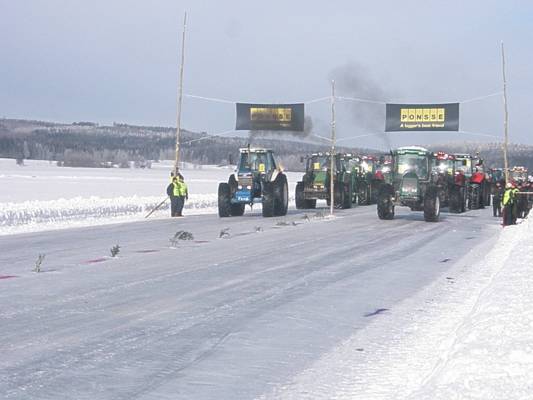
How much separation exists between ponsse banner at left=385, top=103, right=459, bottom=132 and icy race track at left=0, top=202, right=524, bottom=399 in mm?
24217

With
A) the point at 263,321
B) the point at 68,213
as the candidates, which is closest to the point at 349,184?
the point at 68,213

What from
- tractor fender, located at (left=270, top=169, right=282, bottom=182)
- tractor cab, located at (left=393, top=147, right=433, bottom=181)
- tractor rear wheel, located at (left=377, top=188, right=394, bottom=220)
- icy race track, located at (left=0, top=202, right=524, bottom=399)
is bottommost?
icy race track, located at (left=0, top=202, right=524, bottom=399)

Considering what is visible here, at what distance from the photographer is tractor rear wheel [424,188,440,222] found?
25.4 m

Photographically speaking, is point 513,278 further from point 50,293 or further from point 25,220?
point 25,220

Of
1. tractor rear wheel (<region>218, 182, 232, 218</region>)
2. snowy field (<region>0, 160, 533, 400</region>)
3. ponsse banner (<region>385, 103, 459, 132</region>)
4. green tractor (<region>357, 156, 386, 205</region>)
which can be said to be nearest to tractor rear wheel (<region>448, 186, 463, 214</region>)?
green tractor (<region>357, 156, 386, 205</region>)

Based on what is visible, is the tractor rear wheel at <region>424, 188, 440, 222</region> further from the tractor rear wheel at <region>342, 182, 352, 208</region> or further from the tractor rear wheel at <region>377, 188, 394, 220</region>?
the tractor rear wheel at <region>342, 182, 352, 208</region>

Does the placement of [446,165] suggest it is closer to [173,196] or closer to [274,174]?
[274,174]

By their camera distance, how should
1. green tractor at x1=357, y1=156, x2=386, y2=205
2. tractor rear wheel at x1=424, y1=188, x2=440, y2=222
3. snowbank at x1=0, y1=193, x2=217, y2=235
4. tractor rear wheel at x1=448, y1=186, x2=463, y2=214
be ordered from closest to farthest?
snowbank at x1=0, y1=193, x2=217, y2=235 < tractor rear wheel at x1=424, y1=188, x2=440, y2=222 < tractor rear wheel at x1=448, y1=186, x2=463, y2=214 < green tractor at x1=357, y1=156, x2=386, y2=205

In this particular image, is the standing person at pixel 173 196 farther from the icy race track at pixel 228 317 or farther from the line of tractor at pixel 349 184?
the icy race track at pixel 228 317

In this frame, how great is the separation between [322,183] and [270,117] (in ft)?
24.8

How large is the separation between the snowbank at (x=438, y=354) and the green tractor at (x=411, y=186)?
15150 mm

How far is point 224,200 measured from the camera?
27.0m

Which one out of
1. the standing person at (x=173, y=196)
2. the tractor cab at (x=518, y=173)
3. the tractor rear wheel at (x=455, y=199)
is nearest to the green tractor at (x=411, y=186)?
the tractor rear wheel at (x=455, y=199)

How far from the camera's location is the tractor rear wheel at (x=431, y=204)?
25.4 metres
